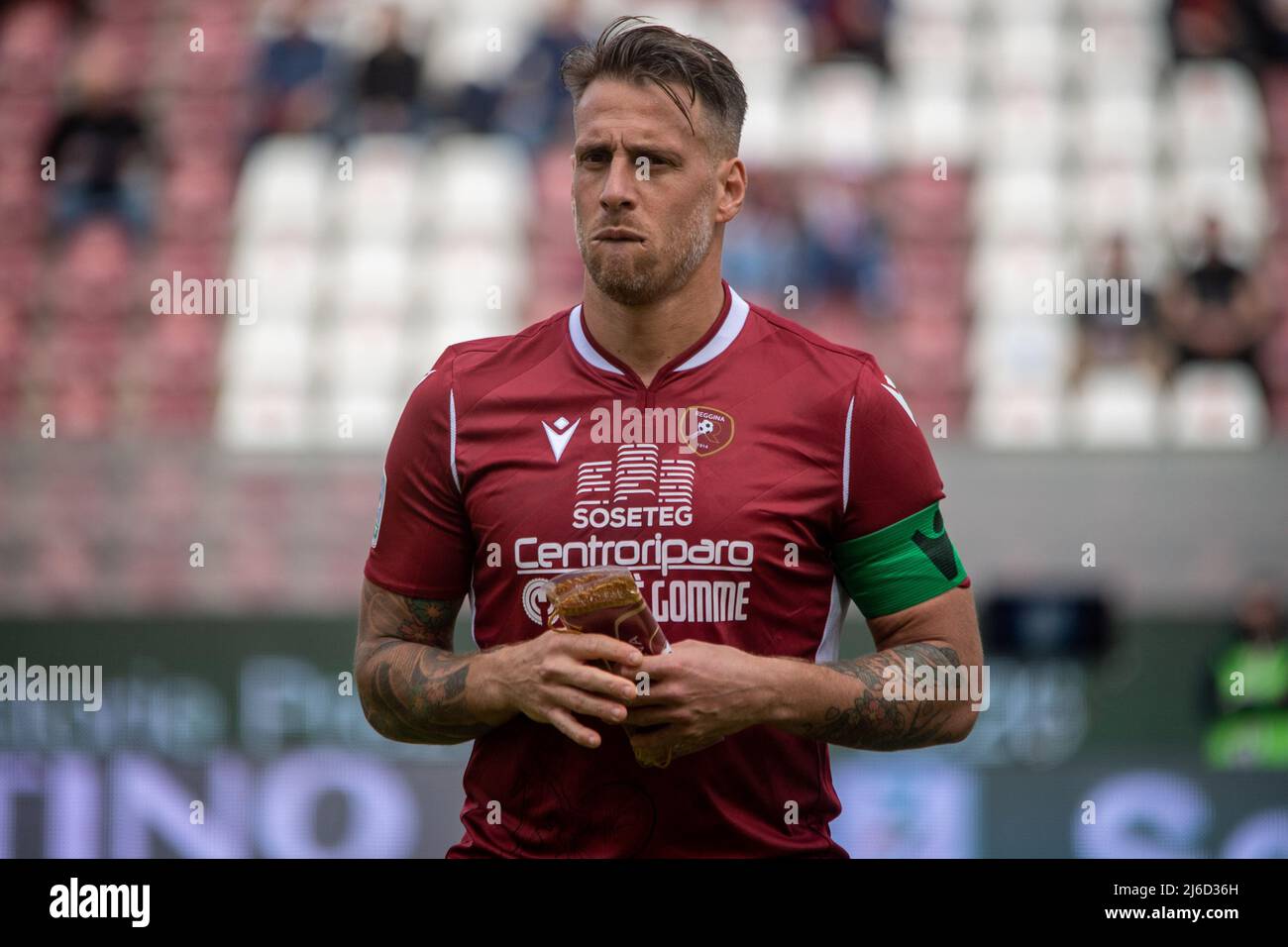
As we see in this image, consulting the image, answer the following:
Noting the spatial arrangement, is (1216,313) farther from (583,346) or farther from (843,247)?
(583,346)

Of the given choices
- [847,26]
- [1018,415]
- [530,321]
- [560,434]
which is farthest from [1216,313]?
[560,434]

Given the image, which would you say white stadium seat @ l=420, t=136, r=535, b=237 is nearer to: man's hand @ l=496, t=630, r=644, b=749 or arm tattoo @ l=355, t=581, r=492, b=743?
arm tattoo @ l=355, t=581, r=492, b=743

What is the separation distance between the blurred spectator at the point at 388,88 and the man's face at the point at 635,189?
261 inches

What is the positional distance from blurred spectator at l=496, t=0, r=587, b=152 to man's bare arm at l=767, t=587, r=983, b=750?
6655mm

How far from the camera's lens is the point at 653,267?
100 inches

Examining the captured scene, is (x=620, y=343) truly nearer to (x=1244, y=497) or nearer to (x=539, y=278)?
(x=1244, y=497)

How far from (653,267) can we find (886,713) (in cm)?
81

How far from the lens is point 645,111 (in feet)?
8.32

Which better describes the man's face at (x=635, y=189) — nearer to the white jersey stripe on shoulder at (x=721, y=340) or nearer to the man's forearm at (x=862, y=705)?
the white jersey stripe on shoulder at (x=721, y=340)

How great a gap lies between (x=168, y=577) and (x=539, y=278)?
2609 millimetres

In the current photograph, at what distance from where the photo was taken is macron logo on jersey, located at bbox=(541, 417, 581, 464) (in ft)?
8.29

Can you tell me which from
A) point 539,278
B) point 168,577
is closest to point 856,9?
point 539,278

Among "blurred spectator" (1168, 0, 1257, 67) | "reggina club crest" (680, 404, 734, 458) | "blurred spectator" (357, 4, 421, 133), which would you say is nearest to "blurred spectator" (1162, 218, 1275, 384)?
"blurred spectator" (1168, 0, 1257, 67)

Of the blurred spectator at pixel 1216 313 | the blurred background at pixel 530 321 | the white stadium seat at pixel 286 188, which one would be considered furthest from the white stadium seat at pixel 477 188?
the blurred spectator at pixel 1216 313
